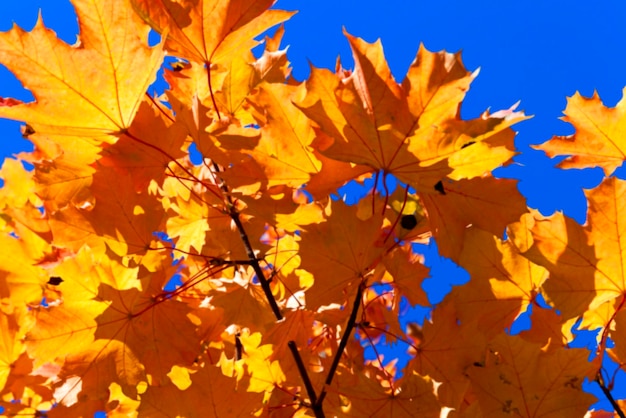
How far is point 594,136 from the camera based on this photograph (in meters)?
1.26

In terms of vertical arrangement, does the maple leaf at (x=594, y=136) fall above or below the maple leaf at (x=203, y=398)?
above

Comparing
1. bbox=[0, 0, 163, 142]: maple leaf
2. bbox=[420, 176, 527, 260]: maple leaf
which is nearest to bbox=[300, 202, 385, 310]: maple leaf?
bbox=[420, 176, 527, 260]: maple leaf

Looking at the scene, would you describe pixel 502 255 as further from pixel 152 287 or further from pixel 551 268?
pixel 152 287

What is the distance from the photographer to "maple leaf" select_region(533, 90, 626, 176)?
4.01 ft

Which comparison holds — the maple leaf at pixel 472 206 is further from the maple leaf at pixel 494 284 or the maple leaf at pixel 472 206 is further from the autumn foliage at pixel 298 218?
the maple leaf at pixel 494 284

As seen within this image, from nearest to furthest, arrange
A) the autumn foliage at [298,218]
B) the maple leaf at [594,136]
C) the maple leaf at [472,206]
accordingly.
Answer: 1. the autumn foliage at [298,218]
2. the maple leaf at [472,206]
3. the maple leaf at [594,136]

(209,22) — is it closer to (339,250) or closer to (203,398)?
(339,250)

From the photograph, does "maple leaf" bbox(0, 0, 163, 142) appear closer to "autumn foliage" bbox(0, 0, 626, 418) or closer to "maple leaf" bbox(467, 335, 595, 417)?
"autumn foliage" bbox(0, 0, 626, 418)

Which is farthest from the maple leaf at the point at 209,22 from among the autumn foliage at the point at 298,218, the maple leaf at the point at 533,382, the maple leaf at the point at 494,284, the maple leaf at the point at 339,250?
the maple leaf at the point at 533,382

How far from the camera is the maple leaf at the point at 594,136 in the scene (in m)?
1.22

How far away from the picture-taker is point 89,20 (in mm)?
1038

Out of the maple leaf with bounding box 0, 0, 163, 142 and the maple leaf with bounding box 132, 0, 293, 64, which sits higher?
the maple leaf with bounding box 132, 0, 293, 64

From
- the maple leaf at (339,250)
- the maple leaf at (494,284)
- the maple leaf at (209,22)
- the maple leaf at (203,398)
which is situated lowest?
the maple leaf at (203,398)

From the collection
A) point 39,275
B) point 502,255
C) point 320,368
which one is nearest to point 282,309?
point 320,368
